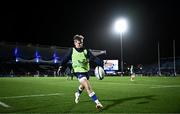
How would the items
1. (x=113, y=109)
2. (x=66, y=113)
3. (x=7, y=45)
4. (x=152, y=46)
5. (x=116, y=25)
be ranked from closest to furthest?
(x=66, y=113) < (x=113, y=109) < (x=116, y=25) < (x=7, y=45) < (x=152, y=46)

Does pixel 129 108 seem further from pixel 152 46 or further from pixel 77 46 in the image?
pixel 152 46

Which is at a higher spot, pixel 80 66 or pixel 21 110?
pixel 80 66

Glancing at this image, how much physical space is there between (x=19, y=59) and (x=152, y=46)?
35530 mm

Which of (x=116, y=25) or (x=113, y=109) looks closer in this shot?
(x=113, y=109)

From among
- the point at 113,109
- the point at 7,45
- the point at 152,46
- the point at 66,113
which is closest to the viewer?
the point at 66,113

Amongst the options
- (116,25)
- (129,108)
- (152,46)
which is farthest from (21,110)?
(152,46)

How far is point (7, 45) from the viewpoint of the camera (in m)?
77.1

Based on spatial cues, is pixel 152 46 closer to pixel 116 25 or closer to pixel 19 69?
pixel 116 25

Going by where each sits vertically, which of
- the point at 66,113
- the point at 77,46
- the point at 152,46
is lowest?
the point at 66,113

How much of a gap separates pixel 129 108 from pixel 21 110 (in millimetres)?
3385

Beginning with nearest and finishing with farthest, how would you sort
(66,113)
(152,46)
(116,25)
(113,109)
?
(66,113) < (113,109) < (116,25) < (152,46)

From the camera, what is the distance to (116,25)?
6075cm

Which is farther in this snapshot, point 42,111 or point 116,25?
point 116,25

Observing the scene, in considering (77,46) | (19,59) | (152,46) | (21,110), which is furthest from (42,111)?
(152,46)
